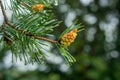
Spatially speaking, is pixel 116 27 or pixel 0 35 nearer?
pixel 0 35

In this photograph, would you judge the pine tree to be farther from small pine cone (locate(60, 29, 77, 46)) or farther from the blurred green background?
the blurred green background

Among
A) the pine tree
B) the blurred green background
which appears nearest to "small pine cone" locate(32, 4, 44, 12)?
the pine tree

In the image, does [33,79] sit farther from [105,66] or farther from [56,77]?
[105,66]

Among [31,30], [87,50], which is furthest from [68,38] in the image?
[87,50]

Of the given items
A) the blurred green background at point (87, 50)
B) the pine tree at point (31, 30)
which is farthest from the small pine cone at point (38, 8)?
the blurred green background at point (87, 50)

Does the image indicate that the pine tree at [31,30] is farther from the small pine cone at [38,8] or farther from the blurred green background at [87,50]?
the blurred green background at [87,50]

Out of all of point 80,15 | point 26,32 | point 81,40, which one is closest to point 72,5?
point 80,15

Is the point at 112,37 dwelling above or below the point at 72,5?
below

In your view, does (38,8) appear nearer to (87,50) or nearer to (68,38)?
(68,38)
